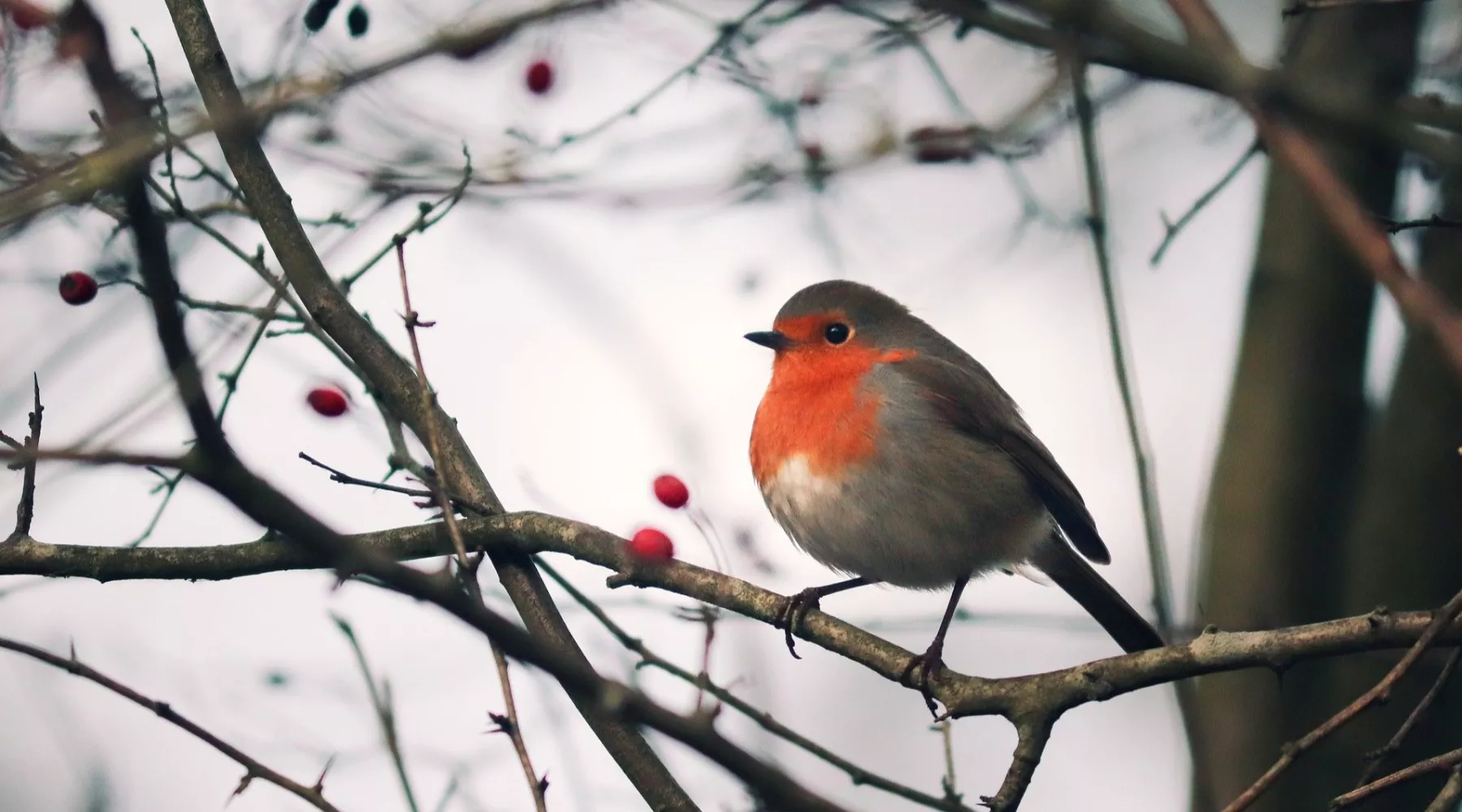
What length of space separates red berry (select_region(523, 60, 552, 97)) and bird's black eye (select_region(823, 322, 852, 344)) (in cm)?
136

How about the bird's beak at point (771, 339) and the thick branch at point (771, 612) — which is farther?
the bird's beak at point (771, 339)

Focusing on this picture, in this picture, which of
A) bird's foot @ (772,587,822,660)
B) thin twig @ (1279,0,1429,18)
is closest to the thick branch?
bird's foot @ (772,587,822,660)

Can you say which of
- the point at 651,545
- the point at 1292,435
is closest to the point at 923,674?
the point at 651,545

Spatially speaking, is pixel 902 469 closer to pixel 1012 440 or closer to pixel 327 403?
pixel 1012 440

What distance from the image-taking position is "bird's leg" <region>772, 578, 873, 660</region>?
3.97 metres

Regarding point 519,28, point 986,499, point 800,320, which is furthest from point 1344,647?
point 800,320

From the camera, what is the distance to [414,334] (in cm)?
329

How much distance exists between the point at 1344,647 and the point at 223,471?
2318 mm

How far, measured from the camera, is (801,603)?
159 inches

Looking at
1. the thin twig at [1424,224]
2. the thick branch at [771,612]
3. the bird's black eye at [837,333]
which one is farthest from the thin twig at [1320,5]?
the bird's black eye at [837,333]

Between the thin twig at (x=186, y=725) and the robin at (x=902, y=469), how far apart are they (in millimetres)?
1697

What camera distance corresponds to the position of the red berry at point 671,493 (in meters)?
4.26

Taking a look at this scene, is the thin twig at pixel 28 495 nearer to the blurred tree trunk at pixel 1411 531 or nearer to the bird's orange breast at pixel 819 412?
the bird's orange breast at pixel 819 412

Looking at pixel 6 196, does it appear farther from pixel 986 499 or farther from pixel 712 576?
pixel 986 499
